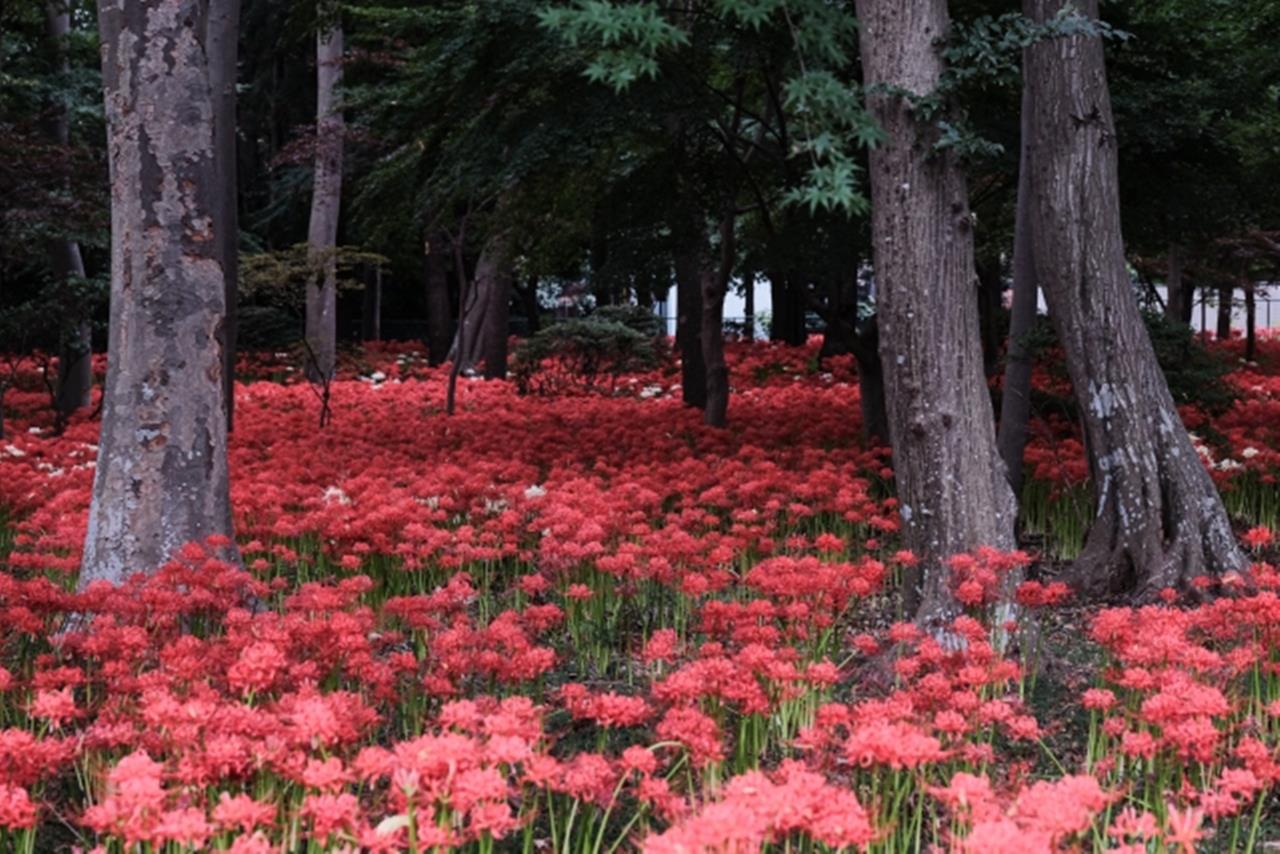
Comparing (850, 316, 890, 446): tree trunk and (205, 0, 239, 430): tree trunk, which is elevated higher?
(205, 0, 239, 430): tree trunk

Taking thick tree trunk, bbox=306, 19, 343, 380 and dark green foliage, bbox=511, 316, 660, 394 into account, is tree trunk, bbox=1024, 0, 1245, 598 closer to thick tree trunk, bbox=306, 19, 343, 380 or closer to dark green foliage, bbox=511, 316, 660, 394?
dark green foliage, bbox=511, 316, 660, 394

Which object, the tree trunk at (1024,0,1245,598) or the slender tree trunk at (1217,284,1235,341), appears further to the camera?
the slender tree trunk at (1217,284,1235,341)

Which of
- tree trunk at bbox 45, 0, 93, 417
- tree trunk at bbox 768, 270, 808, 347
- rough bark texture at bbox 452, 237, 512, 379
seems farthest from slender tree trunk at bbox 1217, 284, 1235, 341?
tree trunk at bbox 45, 0, 93, 417

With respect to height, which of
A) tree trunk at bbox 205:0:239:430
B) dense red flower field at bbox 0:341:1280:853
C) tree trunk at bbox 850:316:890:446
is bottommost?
dense red flower field at bbox 0:341:1280:853

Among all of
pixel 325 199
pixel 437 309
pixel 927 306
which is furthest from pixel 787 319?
pixel 927 306

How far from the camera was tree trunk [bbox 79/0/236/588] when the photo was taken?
707 cm

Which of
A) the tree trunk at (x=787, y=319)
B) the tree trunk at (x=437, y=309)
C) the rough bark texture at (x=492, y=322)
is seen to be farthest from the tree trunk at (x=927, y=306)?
the tree trunk at (x=437, y=309)

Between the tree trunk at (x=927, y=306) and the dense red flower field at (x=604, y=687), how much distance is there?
457mm

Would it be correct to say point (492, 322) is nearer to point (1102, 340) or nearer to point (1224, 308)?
point (1102, 340)

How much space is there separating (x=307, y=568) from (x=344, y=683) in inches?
126

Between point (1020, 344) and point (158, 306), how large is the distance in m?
5.75

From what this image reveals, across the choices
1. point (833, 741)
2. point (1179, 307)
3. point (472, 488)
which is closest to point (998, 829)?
point (833, 741)

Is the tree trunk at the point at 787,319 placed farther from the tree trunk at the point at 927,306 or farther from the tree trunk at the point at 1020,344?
the tree trunk at the point at 927,306

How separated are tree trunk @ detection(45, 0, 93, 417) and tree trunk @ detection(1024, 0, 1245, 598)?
1173 cm
